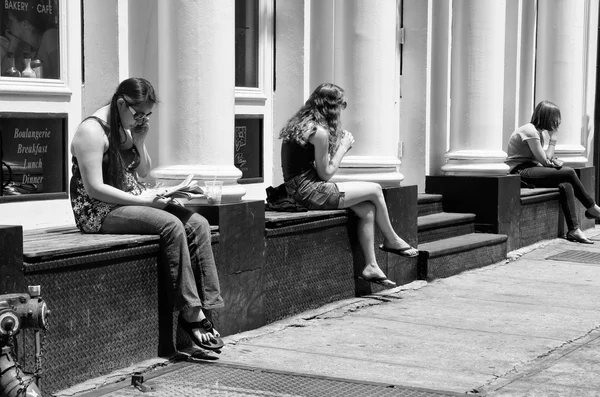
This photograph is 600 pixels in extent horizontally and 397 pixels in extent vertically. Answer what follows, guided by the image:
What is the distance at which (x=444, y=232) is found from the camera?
10.7 meters

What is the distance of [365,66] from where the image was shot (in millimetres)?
9258

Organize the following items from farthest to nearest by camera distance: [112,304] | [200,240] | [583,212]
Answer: [583,212] < [200,240] < [112,304]

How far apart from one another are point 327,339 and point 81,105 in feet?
7.52

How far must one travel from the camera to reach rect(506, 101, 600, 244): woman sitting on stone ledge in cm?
1266

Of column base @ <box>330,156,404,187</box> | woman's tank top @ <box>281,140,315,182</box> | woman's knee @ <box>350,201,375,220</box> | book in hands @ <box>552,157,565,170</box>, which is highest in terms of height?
woman's tank top @ <box>281,140,315,182</box>

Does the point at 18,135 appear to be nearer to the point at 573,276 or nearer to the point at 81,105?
the point at 81,105

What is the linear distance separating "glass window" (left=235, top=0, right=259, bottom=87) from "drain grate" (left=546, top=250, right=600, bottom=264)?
152 inches

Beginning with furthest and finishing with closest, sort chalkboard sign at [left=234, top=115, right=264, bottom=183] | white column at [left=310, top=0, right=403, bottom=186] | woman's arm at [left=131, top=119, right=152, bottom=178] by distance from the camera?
chalkboard sign at [left=234, top=115, right=264, bottom=183]
white column at [left=310, top=0, right=403, bottom=186]
woman's arm at [left=131, top=119, right=152, bottom=178]

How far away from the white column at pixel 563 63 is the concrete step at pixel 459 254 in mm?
3243

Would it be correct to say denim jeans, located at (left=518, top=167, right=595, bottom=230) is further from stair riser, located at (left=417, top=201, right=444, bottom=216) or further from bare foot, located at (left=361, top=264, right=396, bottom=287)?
bare foot, located at (left=361, top=264, right=396, bottom=287)

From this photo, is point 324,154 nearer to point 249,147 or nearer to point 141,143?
point 249,147

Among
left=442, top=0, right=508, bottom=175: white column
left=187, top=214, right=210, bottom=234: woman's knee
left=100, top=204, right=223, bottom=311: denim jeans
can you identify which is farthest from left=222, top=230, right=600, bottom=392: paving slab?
left=442, top=0, right=508, bottom=175: white column

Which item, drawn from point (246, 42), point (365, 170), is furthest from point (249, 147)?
point (365, 170)

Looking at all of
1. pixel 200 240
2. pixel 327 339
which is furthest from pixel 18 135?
pixel 327 339
